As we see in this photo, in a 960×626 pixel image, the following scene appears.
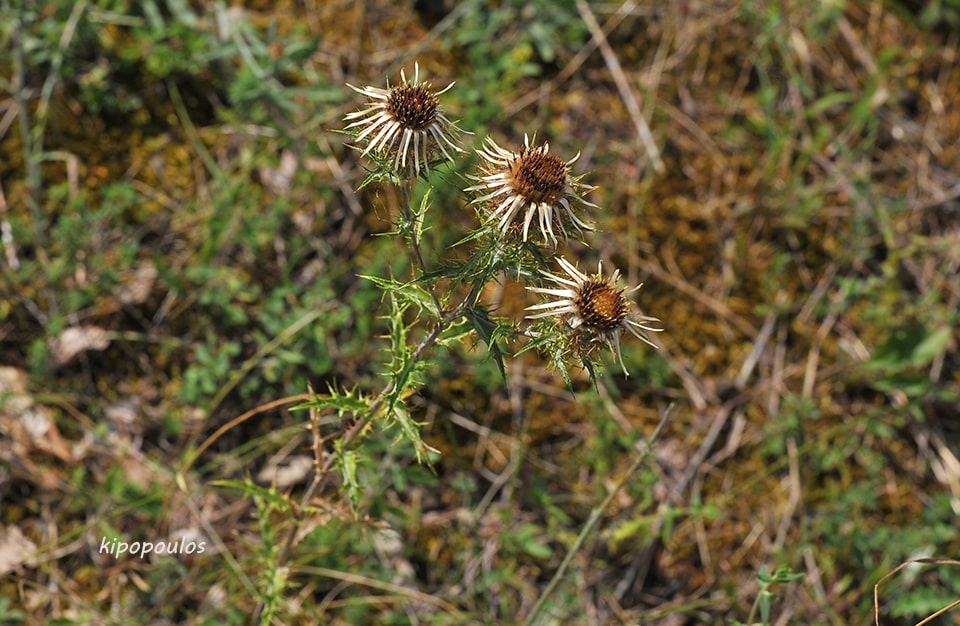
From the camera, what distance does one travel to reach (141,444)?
129 inches

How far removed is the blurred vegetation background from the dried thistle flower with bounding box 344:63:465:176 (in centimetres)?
115

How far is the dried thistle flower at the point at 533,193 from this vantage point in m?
1.87

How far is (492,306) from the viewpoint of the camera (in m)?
3.57

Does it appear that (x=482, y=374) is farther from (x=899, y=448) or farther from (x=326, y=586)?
(x=899, y=448)

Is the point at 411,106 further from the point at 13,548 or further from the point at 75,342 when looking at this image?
the point at 13,548

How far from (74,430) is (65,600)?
0.62m

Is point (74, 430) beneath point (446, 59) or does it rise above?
beneath

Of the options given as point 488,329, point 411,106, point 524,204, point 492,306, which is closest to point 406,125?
point 411,106

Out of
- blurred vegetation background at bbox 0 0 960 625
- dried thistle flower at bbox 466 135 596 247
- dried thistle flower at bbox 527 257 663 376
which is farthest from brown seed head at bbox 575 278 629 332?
blurred vegetation background at bbox 0 0 960 625

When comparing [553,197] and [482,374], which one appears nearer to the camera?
[553,197]

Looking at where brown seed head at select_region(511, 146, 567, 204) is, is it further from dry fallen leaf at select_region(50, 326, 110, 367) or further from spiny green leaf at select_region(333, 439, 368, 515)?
dry fallen leaf at select_region(50, 326, 110, 367)

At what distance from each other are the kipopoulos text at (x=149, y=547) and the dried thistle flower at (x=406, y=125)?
1.78m

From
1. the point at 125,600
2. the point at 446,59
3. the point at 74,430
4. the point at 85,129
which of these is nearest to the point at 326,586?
the point at 125,600

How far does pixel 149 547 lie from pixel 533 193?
6.69 ft
